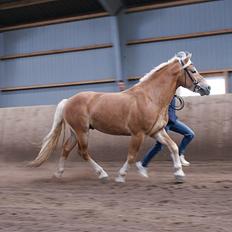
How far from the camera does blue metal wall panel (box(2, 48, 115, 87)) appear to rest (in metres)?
15.7

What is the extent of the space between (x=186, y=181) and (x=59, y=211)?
242 centimetres

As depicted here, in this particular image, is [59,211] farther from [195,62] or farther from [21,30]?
[21,30]

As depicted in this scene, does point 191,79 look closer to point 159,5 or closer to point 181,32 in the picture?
point 181,32

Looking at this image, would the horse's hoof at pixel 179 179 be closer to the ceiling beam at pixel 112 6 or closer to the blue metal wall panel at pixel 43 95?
the blue metal wall panel at pixel 43 95

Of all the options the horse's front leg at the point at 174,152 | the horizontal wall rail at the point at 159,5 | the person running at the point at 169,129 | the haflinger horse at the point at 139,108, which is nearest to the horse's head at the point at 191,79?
the haflinger horse at the point at 139,108

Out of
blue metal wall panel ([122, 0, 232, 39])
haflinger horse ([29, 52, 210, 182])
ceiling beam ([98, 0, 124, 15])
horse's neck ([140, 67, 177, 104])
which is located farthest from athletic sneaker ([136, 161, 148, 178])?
ceiling beam ([98, 0, 124, 15])

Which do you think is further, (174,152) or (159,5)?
(159,5)

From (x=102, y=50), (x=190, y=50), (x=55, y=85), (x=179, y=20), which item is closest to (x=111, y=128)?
(x=190, y=50)

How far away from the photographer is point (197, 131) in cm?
912

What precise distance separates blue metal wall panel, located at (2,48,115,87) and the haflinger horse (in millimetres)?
8093

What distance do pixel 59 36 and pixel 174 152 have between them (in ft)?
34.5

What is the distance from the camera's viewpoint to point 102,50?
15.7 metres

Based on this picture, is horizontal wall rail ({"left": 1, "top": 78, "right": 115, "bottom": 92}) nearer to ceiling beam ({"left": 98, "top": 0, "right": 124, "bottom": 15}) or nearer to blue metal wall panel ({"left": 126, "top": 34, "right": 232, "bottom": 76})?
Result: blue metal wall panel ({"left": 126, "top": 34, "right": 232, "bottom": 76})

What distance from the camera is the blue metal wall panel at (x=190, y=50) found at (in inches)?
541
